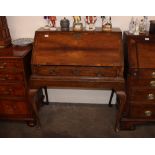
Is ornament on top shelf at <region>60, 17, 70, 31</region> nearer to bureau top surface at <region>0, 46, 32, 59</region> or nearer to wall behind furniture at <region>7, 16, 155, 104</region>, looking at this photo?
wall behind furniture at <region>7, 16, 155, 104</region>

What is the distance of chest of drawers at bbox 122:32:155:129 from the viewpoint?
196 cm

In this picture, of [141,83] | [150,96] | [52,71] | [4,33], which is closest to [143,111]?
[150,96]

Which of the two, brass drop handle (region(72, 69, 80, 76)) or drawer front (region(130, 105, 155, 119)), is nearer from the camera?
brass drop handle (region(72, 69, 80, 76))

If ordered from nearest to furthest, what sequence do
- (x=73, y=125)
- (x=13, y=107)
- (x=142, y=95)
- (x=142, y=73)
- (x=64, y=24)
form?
(x=142, y=73)
(x=142, y=95)
(x=64, y=24)
(x=13, y=107)
(x=73, y=125)

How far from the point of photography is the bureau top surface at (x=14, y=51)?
79.5 inches

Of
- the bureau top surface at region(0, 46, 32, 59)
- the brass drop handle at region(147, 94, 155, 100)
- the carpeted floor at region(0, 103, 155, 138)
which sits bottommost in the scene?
the carpeted floor at region(0, 103, 155, 138)

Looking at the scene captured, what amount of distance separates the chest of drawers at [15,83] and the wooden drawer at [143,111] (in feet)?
4.01

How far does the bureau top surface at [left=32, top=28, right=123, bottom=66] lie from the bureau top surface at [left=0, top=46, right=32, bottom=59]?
15cm

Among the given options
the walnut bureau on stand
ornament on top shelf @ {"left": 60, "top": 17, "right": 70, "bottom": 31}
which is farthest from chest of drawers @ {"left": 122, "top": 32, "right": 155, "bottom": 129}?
ornament on top shelf @ {"left": 60, "top": 17, "right": 70, "bottom": 31}

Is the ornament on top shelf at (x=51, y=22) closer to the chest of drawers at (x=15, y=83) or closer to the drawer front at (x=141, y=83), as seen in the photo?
the chest of drawers at (x=15, y=83)

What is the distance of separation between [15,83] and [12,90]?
108 mm

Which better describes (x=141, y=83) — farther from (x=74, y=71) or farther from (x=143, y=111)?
(x=74, y=71)

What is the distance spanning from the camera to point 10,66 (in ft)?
6.71
